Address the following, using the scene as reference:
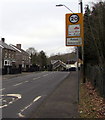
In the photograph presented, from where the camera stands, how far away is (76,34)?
917 cm

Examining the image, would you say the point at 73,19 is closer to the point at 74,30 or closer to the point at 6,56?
the point at 74,30

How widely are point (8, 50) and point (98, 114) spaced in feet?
177

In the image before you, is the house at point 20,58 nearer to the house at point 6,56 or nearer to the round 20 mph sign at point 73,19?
the house at point 6,56

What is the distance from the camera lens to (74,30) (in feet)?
30.2

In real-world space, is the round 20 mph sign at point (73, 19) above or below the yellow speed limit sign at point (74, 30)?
above

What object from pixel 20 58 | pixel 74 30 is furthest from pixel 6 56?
pixel 74 30

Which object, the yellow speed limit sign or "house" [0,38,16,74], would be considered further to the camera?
"house" [0,38,16,74]

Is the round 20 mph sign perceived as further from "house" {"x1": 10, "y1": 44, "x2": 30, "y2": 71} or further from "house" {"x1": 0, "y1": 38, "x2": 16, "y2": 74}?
"house" {"x1": 10, "y1": 44, "x2": 30, "y2": 71}

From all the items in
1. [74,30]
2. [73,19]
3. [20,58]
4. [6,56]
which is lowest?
[74,30]

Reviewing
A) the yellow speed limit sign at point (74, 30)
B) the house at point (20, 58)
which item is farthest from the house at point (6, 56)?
the yellow speed limit sign at point (74, 30)

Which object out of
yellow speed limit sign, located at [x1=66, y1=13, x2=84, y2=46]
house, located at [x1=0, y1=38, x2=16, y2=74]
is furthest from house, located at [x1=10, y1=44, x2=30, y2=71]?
yellow speed limit sign, located at [x1=66, y1=13, x2=84, y2=46]

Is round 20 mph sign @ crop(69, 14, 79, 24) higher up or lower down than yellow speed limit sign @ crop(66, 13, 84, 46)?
higher up

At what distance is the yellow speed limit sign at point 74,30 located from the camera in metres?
9.16

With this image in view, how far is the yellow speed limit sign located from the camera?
9156mm
